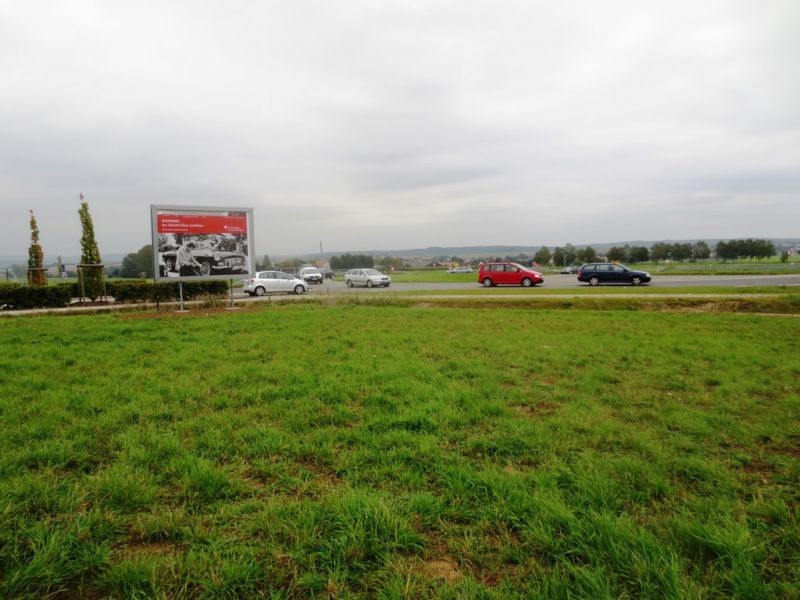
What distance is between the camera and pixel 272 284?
31.0 m

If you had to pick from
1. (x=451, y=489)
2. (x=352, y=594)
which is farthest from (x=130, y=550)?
(x=451, y=489)

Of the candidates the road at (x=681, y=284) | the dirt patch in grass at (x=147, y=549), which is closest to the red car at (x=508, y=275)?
the road at (x=681, y=284)

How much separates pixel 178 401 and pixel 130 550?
2.84 meters

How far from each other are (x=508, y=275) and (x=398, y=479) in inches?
1187

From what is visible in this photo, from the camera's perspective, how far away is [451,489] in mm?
3168

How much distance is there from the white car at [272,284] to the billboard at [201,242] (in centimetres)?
1387

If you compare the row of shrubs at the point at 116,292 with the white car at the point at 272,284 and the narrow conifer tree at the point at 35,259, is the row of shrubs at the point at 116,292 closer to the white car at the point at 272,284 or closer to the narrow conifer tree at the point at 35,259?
the narrow conifer tree at the point at 35,259

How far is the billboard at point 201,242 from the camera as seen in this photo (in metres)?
15.6

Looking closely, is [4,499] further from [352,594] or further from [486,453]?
[486,453]

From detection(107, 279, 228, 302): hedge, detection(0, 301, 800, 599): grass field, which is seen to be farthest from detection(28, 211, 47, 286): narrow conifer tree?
detection(0, 301, 800, 599): grass field

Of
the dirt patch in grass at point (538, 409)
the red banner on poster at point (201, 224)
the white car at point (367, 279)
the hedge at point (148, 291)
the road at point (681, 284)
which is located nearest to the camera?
the dirt patch in grass at point (538, 409)

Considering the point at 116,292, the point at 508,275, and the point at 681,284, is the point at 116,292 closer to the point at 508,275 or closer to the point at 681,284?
the point at 508,275

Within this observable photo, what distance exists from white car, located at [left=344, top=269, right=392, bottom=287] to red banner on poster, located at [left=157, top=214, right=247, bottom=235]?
2143 centimetres

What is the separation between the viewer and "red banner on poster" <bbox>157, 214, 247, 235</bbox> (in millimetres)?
15562
